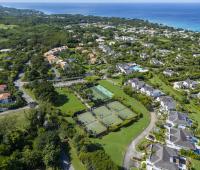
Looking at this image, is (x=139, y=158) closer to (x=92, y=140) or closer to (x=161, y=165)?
(x=161, y=165)

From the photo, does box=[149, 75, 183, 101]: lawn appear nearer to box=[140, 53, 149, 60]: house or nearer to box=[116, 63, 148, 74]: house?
box=[116, 63, 148, 74]: house

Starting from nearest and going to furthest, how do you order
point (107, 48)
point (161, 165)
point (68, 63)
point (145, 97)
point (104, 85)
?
point (161, 165), point (145, 97), point (104, 85), point (68, 63), point (107, 48)

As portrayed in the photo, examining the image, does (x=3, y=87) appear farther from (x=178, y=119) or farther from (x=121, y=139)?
(x=178, y=119)

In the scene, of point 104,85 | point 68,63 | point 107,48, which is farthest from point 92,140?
point 107,48

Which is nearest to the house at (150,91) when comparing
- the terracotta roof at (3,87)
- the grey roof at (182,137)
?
the grey roof at (182,137)

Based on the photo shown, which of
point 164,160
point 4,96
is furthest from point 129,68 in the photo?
point 164,160

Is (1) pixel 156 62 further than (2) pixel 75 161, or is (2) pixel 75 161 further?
(1) pixel 156 62

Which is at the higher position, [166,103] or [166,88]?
[166,103]
